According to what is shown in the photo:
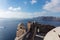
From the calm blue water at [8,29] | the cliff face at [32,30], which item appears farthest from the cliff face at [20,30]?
the calm blue water at [8,29]

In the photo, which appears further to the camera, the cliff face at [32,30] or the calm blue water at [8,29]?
the calm blue water at [8,29]

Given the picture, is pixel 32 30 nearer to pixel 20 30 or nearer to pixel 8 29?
pixel 20 30

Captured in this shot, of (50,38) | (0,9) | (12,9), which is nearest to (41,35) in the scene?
(50,38)

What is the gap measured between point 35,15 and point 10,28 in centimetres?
49

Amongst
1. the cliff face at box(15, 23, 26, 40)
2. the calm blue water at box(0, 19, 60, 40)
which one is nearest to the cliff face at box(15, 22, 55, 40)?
the cliff face at box(15, 23, 26, 40)

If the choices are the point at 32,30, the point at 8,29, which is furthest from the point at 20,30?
the point at 8,29

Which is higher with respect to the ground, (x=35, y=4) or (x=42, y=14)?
(x=35, y=4)

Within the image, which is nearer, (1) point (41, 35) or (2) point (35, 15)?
(1) point (41, 35)

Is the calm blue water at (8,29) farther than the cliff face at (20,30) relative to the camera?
Yes

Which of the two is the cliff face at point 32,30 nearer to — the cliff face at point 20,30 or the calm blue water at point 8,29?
the cliff face at point 20,30

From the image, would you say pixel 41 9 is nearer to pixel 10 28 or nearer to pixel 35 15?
pixel 35 15

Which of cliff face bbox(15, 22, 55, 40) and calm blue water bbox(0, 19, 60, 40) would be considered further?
calm blue water bbox(0, 19, 60, 40)

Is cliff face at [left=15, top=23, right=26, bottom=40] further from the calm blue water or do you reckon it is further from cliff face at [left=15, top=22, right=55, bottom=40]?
the calm blue water

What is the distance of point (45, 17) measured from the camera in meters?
2.18
